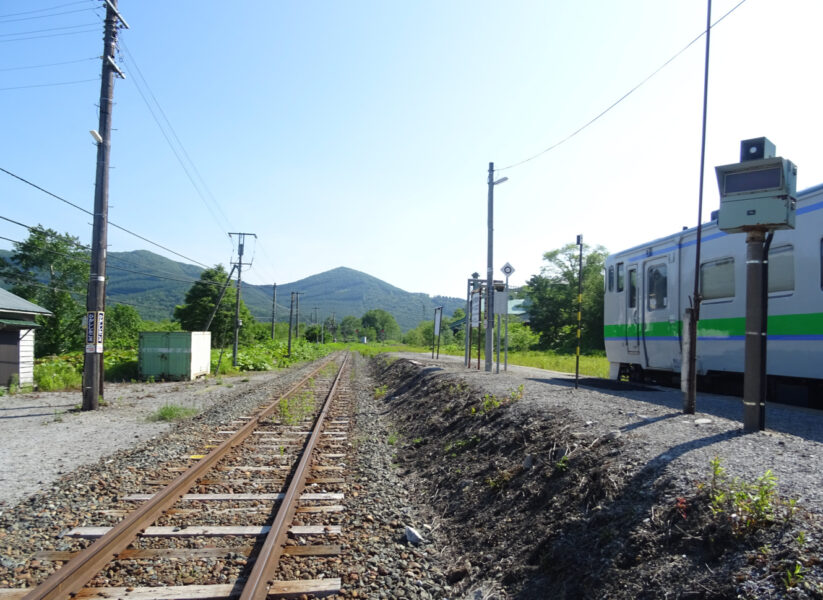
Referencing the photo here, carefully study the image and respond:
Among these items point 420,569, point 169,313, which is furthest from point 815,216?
point 169,313

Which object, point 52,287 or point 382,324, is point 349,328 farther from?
point 52,287

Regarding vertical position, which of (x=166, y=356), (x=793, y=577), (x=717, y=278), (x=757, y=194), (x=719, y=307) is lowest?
(x=166, y=356)

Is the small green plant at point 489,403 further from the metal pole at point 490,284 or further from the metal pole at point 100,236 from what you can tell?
the metal pole at point 100,236

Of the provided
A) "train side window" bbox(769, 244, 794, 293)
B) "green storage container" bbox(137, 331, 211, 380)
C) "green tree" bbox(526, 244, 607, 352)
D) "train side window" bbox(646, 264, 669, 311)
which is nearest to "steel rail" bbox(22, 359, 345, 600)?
"train side window" bbox(769, 244, 794, 293)

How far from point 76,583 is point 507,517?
132 inches

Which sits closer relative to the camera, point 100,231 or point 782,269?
point 782,269

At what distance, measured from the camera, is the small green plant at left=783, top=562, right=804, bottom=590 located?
2595 millimetres

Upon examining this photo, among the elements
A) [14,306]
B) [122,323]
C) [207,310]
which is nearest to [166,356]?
[14,306]

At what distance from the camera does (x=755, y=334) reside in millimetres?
5312

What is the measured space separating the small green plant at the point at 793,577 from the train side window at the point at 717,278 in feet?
25.5

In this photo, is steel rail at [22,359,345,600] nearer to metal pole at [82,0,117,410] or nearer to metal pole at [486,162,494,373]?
metal pole at [82,0,117,410]

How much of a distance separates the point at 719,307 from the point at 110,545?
379 inches

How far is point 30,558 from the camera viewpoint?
426cm

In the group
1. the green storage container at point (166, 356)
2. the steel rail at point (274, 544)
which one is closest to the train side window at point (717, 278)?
the steel rail at point (274, 544)
